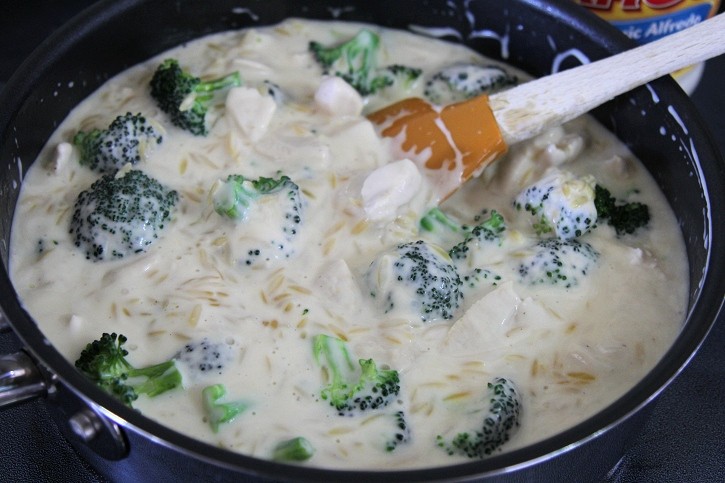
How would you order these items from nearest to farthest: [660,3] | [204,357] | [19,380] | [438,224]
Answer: [19,380], [204,357], [438,224], [660,3]

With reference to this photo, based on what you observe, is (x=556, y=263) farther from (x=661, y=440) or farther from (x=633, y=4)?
(x=633, y=4)

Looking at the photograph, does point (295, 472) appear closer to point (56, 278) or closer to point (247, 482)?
point (247, 482)

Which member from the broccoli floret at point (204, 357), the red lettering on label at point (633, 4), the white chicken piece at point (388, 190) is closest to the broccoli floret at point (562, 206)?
the white chicken piece at point (388, 190)

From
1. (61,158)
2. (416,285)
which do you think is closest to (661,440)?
(416,285)

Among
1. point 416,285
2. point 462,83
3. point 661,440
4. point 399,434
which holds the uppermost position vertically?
point 462,83

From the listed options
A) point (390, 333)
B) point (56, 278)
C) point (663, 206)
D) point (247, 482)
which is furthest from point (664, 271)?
point (56, 278)

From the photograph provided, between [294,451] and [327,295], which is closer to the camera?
[294,451]

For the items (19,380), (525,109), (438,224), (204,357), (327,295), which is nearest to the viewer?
(19,380)

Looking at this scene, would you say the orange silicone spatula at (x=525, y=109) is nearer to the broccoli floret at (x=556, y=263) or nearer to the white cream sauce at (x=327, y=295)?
the white cream sauce at (x=327, y=295)
